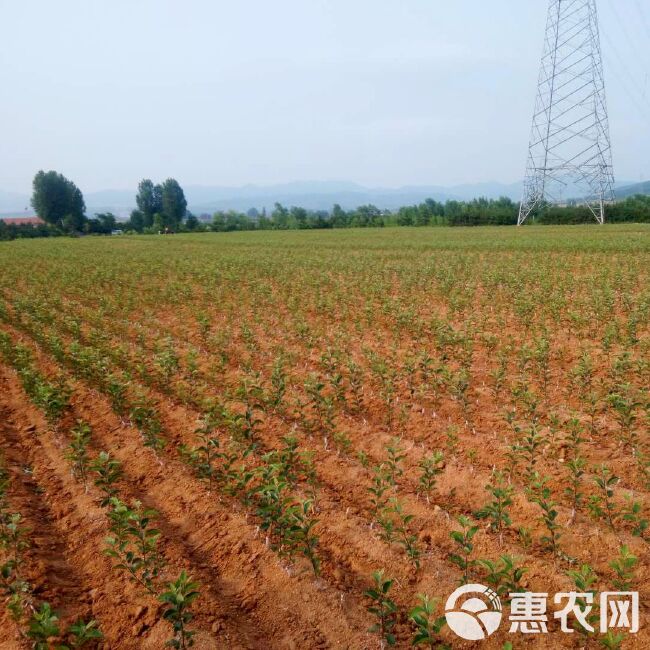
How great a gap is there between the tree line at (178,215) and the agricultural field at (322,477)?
63.9 meters

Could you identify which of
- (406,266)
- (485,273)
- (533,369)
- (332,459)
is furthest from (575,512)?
(406,266)

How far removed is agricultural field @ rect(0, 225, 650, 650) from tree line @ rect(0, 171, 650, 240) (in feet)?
210

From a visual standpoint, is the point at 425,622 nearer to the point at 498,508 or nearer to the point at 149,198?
the point at 498,508

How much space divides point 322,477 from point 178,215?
112 metres

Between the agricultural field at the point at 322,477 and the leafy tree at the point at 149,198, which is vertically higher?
the leafy tree at the point at 149,198

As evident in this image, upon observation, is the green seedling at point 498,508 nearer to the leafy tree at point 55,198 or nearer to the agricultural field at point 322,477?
the agricultural field at point 322,477

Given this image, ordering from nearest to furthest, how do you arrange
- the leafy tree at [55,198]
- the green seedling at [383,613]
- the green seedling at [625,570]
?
1. the green seedling at [383,613]
2. the green seedling at [625,570]
3. the leafy tree at [55,198]

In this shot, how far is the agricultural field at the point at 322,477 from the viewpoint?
162 inches

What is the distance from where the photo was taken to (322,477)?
6172mm

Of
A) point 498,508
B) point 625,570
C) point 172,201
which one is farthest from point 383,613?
point 172,201

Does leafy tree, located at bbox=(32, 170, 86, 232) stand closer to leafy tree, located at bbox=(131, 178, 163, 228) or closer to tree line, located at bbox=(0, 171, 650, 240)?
tree line, located at bbox=(0, 171, 650, 240)

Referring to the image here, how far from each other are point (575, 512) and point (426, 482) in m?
1.54

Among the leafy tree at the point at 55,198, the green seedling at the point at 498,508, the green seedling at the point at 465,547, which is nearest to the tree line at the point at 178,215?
the leafy tree at the point at 55,198

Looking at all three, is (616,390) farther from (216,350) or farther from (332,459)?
(216,350)
